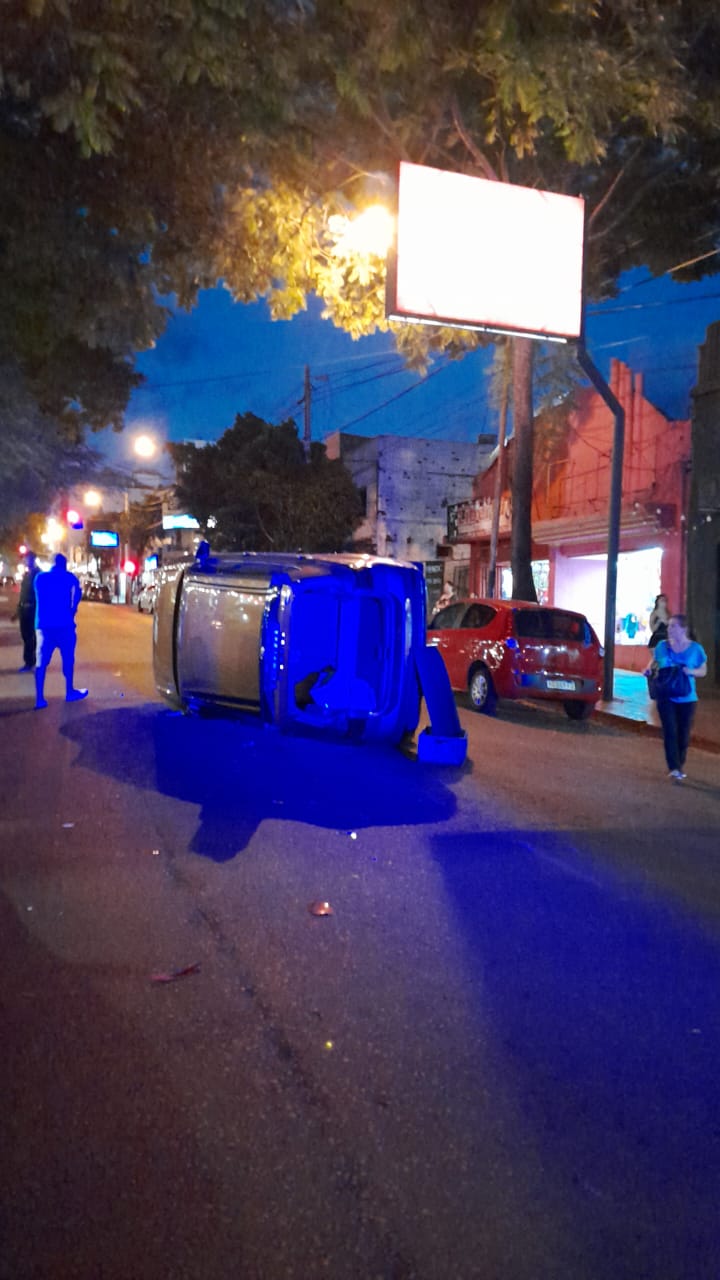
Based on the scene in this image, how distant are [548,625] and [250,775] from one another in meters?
7.01

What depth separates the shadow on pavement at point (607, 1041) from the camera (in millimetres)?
2723

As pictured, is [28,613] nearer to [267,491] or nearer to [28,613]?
[28,613]

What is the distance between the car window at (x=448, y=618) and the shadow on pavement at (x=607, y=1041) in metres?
9.48

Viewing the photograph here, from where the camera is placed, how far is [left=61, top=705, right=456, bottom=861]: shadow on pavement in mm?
7090

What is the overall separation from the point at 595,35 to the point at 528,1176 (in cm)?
1029

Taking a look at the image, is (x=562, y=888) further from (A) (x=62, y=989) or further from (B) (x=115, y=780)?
(B) (x=115, y=780)

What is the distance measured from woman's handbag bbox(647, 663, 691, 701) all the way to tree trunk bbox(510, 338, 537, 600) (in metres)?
9.41

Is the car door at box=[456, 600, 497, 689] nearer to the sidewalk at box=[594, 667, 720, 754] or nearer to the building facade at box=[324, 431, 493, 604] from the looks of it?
the sidewalk at box=[594, 667, 720, 754]

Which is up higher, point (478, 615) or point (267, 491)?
point (267, 491)

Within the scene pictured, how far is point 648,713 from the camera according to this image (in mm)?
14695

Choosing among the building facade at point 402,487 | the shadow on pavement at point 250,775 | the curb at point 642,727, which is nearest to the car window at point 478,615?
the curb at point 642,727

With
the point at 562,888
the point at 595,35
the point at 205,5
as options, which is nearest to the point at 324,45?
the point at 205,5

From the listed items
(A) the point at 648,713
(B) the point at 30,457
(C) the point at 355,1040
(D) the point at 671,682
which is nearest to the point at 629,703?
(A) the point at 648,713

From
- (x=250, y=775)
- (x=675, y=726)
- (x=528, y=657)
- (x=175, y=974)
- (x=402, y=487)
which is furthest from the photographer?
(x=402, y=487)
